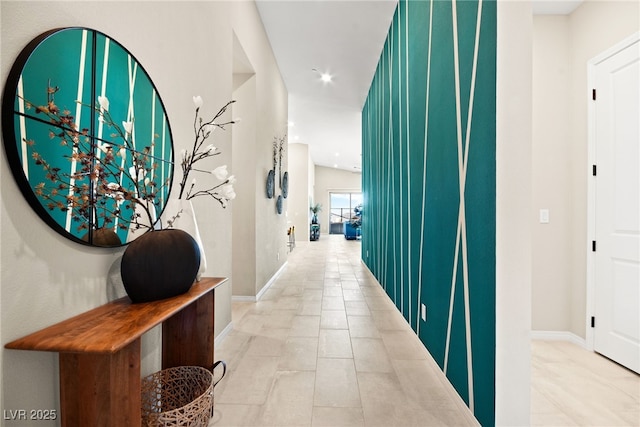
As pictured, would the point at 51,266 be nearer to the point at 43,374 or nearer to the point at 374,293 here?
the point at 43,374

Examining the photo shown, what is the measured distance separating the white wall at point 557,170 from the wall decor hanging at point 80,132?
3163 mm

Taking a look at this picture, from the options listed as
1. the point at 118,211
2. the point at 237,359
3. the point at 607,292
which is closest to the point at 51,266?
the point at 118,211

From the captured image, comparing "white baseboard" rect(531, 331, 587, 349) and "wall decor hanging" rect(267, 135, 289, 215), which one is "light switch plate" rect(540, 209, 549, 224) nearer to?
"white baseboard" rect(531, 331, 587, 349)

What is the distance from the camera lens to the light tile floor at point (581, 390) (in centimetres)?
160

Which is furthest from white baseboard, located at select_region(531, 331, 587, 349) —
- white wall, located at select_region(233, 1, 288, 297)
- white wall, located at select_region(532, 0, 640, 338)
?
white wall, located at select_region(233, 1, 288, 297)

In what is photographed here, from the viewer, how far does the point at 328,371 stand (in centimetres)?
204

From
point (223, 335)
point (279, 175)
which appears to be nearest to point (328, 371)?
point (223, 335)

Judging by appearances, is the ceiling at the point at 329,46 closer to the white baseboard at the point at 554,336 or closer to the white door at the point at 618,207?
the white door at the point at 618,207

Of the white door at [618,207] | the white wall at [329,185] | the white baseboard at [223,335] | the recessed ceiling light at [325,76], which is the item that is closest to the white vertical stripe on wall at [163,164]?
the white baseboard at [223,335]

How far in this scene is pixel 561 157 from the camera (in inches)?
105

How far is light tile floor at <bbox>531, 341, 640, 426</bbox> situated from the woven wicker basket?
1.72 m

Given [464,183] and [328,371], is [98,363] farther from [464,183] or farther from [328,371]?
[464,183]

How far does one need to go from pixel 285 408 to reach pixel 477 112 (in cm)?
194

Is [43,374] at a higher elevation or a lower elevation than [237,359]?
higher
